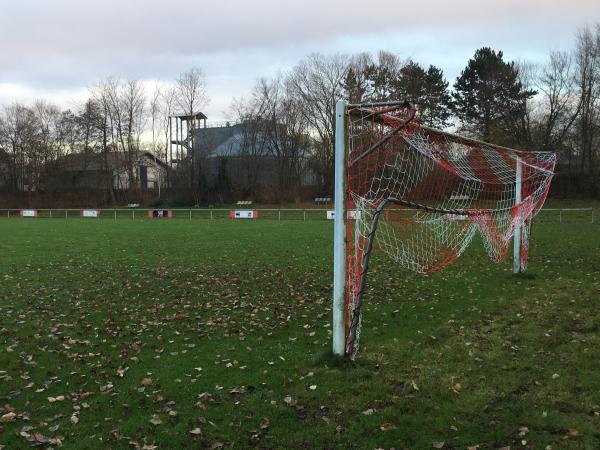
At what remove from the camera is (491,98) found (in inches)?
1823

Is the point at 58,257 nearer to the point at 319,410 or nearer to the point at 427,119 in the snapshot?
the point at 319,410

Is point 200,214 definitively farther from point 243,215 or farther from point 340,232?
point 340,232

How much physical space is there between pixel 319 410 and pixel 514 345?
2931mm

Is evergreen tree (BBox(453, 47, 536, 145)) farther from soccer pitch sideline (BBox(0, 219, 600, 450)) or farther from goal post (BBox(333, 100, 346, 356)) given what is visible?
goal post (BBox(333, 100, 346, 356))

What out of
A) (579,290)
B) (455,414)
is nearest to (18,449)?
(455,414)

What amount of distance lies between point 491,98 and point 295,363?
46.5m

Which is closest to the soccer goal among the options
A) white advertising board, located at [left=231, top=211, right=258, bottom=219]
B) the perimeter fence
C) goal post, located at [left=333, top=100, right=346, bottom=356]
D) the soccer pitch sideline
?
goal post, located at [left=333, top=100, right=346, bottom=356]

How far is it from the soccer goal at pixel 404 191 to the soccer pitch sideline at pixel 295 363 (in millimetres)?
786

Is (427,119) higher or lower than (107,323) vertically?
higher

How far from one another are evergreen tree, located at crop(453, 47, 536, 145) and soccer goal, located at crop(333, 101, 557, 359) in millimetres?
33273

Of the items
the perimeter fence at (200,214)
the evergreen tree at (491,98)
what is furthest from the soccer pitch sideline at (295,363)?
the evergreen tree at (491,98)

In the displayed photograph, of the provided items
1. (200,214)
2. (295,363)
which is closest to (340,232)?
(295,363)

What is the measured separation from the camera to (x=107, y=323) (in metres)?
7.52

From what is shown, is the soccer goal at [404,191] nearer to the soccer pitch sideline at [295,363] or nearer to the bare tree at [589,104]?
the soccer pitch sideline at [295,363]
